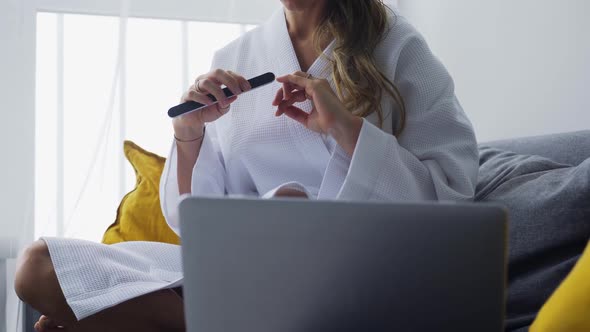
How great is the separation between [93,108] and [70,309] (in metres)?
1.25

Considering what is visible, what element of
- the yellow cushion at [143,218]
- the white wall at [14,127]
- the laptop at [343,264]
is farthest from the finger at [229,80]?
the white wall at [14,127]

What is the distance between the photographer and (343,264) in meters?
0.65

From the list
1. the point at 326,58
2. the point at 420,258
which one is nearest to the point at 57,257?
the point at 326,58

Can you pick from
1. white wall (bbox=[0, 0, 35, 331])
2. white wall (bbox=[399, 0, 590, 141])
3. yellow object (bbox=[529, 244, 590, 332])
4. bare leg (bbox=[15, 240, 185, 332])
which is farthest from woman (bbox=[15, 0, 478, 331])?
white wall (bbox=[0, 0, 35, 331])

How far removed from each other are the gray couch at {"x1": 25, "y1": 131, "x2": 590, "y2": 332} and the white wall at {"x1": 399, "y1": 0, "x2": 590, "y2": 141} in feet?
1.46

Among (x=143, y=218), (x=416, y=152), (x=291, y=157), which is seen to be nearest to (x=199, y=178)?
(x=291, y=157)

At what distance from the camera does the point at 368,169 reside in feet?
3.88

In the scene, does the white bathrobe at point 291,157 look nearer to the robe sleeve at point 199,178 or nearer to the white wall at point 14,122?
the robe sleeve at point 199,178

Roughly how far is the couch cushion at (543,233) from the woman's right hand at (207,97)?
53 centimetres

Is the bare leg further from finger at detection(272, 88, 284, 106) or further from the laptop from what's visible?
the laptop

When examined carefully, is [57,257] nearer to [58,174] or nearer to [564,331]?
[564,331]

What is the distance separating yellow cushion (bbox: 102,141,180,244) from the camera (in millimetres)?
2014

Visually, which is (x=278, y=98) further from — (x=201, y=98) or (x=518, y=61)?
(x=518, y=61)

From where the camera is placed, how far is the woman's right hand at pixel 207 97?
4.20 ft
